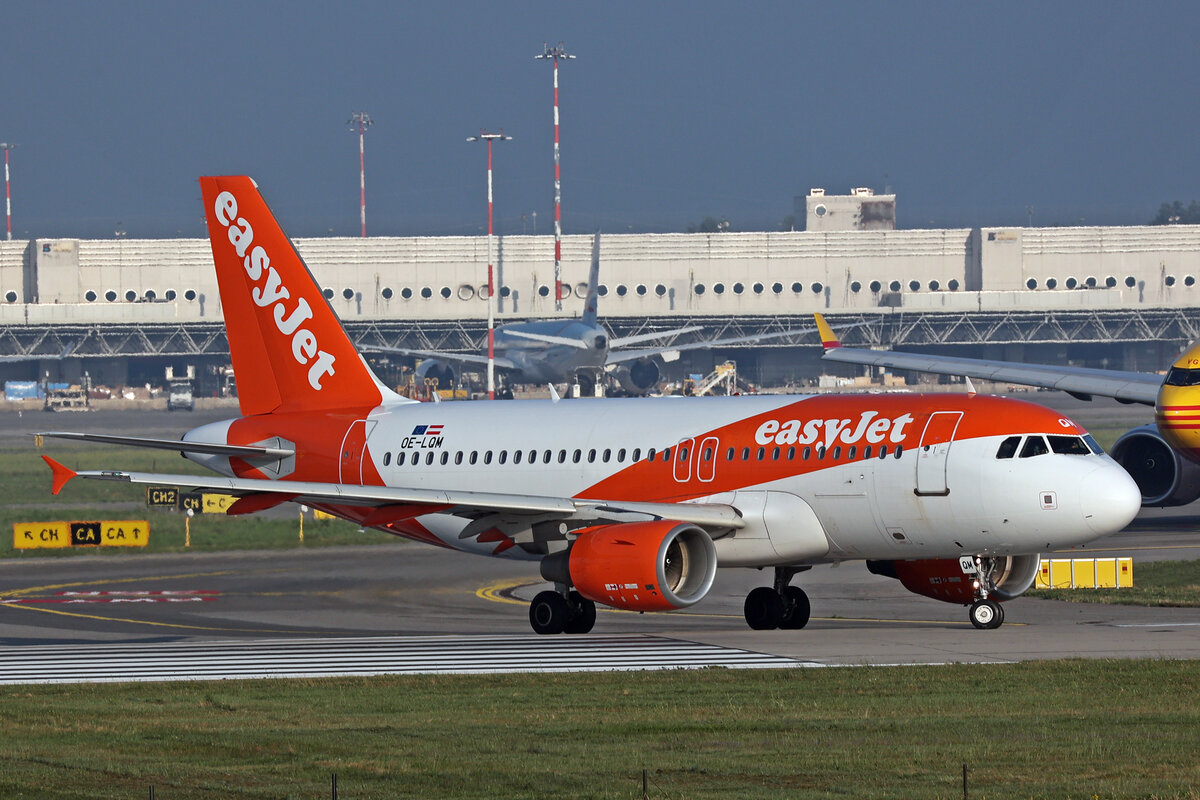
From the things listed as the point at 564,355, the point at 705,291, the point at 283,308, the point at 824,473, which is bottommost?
the point at 824,473

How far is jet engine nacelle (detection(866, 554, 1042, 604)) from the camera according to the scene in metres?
33.9

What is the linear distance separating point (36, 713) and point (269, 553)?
1265 inches

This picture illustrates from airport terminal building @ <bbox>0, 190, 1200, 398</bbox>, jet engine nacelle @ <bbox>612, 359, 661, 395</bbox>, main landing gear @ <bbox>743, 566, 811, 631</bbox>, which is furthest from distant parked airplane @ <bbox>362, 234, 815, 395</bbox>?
main landing gear @ <bbox>743, 566, 811, 631</bbox>

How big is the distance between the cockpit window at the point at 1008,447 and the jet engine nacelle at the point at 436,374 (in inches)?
4289

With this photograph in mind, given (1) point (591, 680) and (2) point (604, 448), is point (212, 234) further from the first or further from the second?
(1) point (591, 680)

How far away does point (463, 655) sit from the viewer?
30250mm

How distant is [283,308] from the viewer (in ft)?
133

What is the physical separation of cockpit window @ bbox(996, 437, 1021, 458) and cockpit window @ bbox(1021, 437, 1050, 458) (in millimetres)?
153

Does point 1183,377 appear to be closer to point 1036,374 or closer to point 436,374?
point 1036,374

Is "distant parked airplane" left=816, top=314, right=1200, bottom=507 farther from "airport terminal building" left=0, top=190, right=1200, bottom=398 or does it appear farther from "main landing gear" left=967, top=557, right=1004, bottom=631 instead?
"airport terminal building" left=0, top=190, right=1200, bottom=398

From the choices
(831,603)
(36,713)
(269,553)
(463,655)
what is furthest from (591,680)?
(269,553)

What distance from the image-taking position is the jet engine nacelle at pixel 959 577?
33.9m

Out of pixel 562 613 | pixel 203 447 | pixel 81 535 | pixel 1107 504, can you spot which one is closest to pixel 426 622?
pixel 562 613

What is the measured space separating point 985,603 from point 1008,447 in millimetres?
3410
